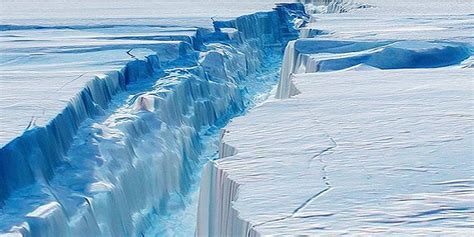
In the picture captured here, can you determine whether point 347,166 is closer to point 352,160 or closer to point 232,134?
point 352,160

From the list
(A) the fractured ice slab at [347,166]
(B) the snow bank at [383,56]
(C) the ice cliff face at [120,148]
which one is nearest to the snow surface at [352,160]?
(A) the fractured ice slab at [347,166]

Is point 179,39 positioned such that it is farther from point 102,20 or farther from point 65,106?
point 65,106

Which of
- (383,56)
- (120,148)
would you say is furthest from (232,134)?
(383,56)

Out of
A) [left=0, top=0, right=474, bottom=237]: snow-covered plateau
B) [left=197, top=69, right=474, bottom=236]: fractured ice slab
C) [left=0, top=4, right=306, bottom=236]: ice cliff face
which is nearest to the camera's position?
[left=197, top=69, right=474, bottom=236]: fractured ice slab

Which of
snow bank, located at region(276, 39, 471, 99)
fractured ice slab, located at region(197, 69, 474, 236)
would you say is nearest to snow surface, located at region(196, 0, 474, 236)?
fractured ice slab, located at region(197, 69, 474, 236)

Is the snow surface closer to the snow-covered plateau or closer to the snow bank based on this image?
the snow-covered plateau

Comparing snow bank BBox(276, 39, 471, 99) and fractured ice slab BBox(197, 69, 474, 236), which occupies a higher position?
fractured ice slab BBox(197, 69, 474, 236)

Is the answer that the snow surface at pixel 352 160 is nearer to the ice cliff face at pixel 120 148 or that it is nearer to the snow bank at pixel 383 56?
the snow bank at pixel 383 56
